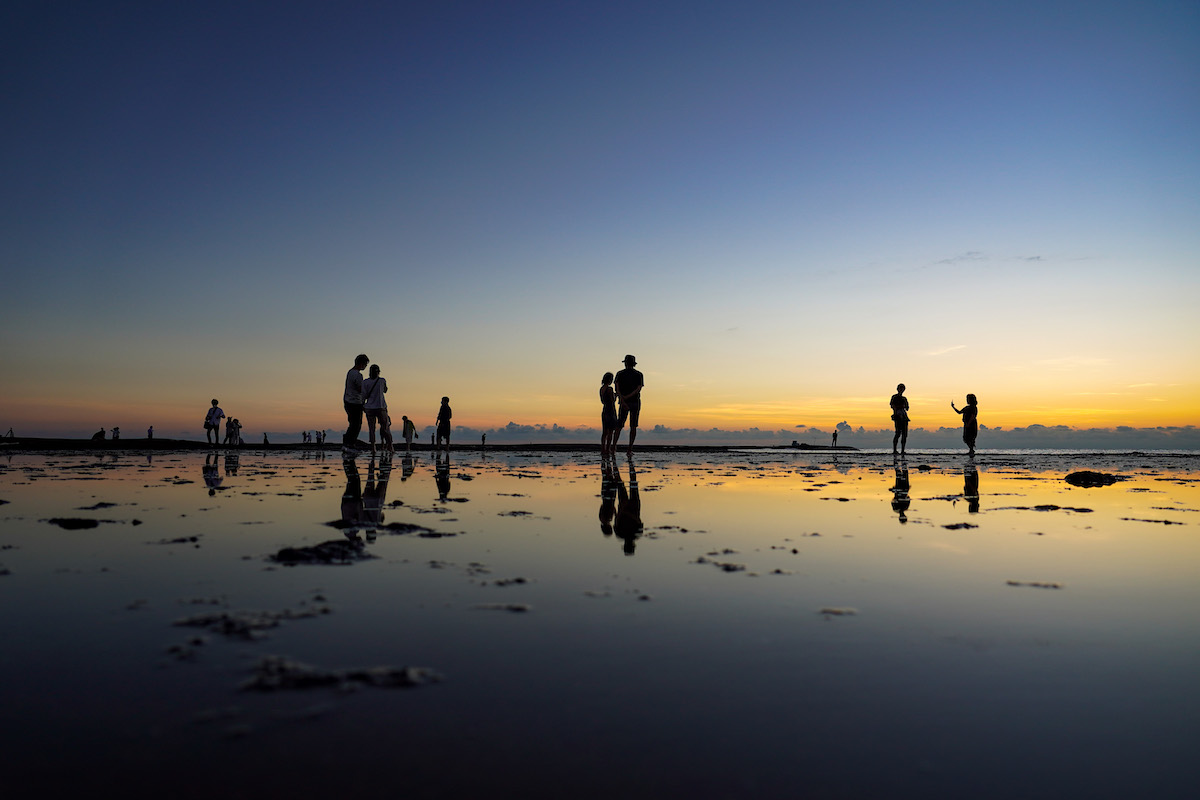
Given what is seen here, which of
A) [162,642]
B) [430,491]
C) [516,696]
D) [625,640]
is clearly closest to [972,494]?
[430,491]

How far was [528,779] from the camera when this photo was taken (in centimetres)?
191

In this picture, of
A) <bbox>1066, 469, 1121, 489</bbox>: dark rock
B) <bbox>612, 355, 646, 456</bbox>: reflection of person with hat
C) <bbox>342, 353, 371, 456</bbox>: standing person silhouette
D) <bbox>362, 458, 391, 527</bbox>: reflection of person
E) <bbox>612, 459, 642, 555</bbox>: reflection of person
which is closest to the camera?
<bbox>612, 459, 642, 555</bbox>: reflection of person

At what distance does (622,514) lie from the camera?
805 centimetres

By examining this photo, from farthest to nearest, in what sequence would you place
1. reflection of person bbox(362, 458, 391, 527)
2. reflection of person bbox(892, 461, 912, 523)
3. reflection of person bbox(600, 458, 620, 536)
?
reflection of person bbox(892, 461, 912, 523), reflection of person bbox(362, 458, 391, 527), reflection of person bbox(600, 458, 620, 536)

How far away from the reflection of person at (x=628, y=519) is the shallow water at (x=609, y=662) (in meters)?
0.11

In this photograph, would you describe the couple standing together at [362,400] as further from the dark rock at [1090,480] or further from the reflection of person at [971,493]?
the dark rock at [1090,480]

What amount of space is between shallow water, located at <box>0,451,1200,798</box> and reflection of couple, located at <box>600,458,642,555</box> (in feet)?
0.45

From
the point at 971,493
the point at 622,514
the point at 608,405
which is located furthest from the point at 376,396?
the point at 971,493

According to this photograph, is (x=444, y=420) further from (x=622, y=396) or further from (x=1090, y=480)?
(x=1090, y=480)

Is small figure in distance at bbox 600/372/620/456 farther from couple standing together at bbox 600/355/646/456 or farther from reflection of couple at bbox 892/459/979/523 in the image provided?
reflection of couple at bbox 892/459/979/523

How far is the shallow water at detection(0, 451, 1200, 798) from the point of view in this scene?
1.99 meters

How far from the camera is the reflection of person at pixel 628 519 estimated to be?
6.13 meters

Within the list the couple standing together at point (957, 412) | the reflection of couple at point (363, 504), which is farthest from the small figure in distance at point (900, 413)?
the reflection of couple at point (363, 504)

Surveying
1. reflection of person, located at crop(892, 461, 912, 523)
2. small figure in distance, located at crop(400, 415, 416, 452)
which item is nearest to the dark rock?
reflection of person, located at crop(892, 461, 912, 523)
